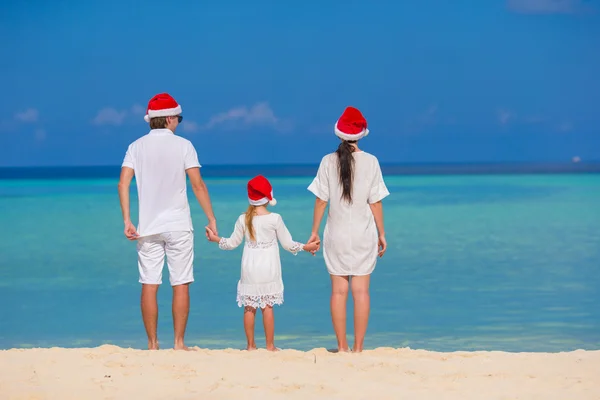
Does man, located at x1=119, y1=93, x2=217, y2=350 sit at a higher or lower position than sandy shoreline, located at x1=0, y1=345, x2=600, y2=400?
higher

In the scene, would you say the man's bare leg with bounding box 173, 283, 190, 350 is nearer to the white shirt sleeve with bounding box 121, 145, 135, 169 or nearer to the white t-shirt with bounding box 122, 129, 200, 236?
the white t-shirt with bounding box 122, 129, 200, 236

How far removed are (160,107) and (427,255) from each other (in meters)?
8.41

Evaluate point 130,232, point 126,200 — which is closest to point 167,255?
point 130,232

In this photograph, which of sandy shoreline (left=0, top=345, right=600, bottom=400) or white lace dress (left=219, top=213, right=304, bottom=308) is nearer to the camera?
sandy shoreline (left=0, top=345, right=600, bottom=400)

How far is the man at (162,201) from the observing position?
5.64 metres

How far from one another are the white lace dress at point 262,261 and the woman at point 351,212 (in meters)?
0.23

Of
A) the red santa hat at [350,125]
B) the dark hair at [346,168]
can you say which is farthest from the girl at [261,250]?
the red santa hat at [350,125]

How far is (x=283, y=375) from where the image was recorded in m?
4.81

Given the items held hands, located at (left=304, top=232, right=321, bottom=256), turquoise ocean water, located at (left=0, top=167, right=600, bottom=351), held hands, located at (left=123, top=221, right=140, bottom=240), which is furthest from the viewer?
turquoise ocean water, located at (left=0, top=167, right=600, bottom=351)

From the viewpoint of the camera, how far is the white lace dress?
19.1ft

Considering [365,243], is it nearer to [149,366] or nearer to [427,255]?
[149,366]

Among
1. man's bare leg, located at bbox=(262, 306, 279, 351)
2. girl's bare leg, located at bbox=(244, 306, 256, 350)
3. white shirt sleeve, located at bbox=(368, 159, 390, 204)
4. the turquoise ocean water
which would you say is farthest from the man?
the turquoise ocean water

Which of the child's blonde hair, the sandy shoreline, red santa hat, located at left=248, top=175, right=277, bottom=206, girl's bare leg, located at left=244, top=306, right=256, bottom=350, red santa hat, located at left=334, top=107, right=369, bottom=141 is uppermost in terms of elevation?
red santa hat, located at left=334, top=107, right=369, bottom=141

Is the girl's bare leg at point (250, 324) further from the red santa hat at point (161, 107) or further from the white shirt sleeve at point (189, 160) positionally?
the red santa hat at point (161, 107)
